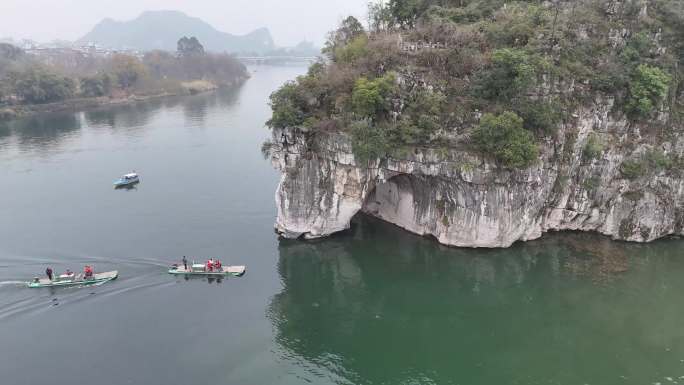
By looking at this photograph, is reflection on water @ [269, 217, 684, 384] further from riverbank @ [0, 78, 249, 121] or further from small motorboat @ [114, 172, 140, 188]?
riverbank @ [0, 78, 249, 121]

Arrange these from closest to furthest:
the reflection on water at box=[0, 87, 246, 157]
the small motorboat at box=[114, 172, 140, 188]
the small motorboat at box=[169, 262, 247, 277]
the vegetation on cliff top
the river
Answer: the river → the vegetation on cliff top → the small motorboat at box=[169, 262, 247, 277] → the small motorboat at box=[114, 172, 140, 188] → the reflection on water at box=[0, 87, 246, 157]

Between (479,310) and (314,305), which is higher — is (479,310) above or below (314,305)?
below

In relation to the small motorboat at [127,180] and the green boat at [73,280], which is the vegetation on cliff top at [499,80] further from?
the small motorboat at [127,180]

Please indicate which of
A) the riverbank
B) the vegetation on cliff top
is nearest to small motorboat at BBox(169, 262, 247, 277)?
the vegetation on cliff top

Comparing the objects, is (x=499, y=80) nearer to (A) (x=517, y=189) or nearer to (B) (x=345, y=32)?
(A) (x=517, y=189)

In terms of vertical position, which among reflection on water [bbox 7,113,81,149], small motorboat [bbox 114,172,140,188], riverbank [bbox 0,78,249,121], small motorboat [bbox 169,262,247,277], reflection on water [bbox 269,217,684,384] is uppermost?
riverbank [bbox 0,78,249,121]

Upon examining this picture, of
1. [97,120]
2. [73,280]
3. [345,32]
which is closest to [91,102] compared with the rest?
[97,120]

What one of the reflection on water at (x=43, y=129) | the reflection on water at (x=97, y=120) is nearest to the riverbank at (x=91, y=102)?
the reflection on water at (x=97, y=120)
